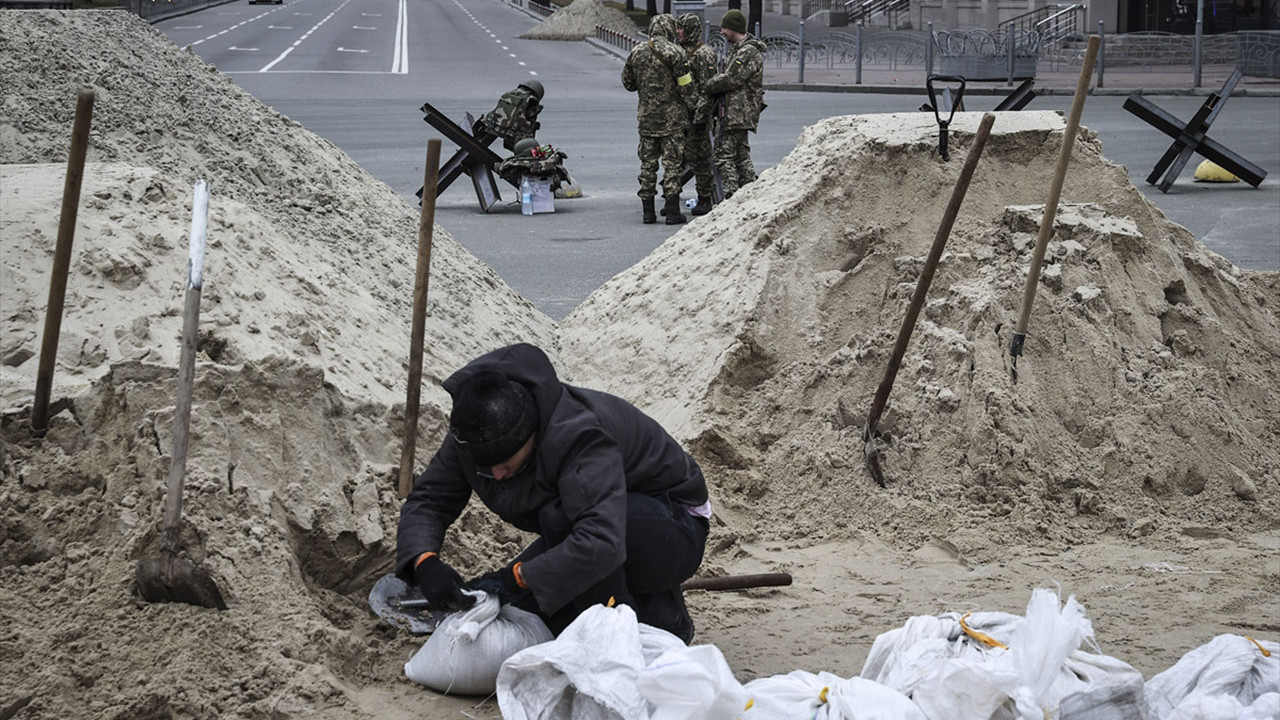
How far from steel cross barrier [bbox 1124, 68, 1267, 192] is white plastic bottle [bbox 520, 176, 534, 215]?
590 cm

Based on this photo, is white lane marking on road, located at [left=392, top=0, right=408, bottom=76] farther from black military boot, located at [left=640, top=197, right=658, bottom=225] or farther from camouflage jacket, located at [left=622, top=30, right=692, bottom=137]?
black military boot, located at [left=640, top=197, right=658, bottom=225]

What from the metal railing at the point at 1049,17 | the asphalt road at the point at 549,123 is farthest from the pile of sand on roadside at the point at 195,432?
the metal railing at the point at 1049,17

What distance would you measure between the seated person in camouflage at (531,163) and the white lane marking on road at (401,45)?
15.8 meters

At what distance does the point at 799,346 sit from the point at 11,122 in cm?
355

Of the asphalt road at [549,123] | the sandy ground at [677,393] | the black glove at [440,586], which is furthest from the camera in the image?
the asphalt road at [549,123]

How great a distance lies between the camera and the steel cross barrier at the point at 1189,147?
42.3 feet

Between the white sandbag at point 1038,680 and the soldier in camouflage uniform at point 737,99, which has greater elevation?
the soldier in camouflage uniform at point 737,99

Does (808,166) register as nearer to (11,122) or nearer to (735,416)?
(735,416)

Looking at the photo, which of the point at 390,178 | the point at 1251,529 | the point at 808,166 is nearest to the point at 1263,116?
the point at 390,178

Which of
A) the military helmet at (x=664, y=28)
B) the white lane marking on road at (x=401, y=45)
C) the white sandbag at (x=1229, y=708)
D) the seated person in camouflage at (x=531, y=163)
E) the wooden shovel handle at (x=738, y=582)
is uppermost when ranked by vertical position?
the white lane marking on road at (x=401, y=45)

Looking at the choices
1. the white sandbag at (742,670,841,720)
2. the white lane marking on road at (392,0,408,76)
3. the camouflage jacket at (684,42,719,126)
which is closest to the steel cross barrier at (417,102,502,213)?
the camouflage jacket at (684,42,719,126)

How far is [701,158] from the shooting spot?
12.2 meters

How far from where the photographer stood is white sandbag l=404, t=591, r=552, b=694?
345 centimetres

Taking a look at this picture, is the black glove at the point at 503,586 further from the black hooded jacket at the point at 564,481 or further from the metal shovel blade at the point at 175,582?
the metal shovel blade at the point at 175,582
